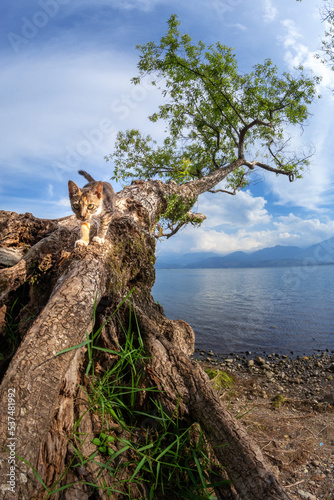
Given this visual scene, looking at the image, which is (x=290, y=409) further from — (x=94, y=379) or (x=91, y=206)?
(x=91, y=206)

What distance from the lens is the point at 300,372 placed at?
8.47 meters

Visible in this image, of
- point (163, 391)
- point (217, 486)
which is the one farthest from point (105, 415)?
point (217, 486)

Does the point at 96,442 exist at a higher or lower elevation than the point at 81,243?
lower

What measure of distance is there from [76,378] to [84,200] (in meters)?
2.29

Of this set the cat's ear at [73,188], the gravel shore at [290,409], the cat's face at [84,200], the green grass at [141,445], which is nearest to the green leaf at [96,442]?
the green grass at [141,445]

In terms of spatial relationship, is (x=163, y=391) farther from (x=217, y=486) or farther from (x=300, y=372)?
(x=300, y=372)

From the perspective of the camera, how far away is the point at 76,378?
2.82 m

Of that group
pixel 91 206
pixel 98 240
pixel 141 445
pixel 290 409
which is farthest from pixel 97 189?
pixel 290 409

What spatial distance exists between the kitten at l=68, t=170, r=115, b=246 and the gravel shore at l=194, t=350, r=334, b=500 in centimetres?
329

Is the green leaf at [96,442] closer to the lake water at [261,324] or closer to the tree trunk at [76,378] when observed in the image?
the tree trunk at [76,378]

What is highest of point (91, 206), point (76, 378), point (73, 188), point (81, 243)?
point (73, 188)

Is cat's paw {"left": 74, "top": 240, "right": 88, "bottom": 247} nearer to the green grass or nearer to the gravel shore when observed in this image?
the green grass

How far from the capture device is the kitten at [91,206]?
3.75 meters

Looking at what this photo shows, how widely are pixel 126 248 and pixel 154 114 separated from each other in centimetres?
1096
